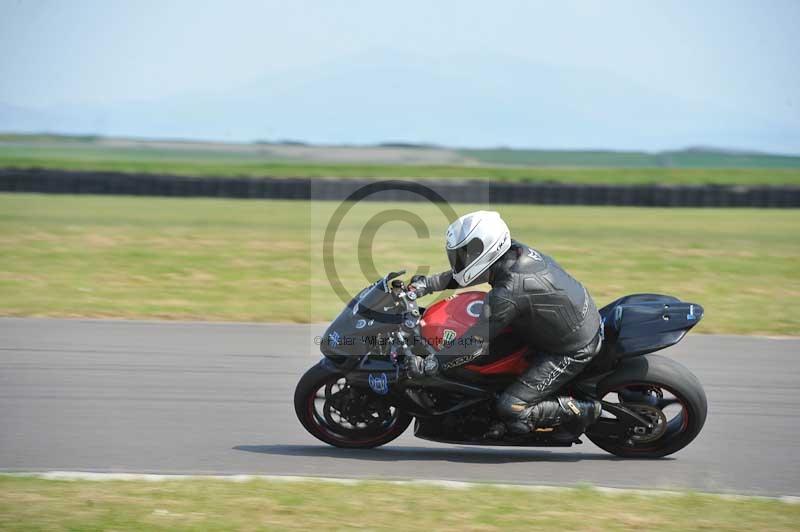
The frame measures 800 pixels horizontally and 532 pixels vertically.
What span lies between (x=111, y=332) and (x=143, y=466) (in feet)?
14.4

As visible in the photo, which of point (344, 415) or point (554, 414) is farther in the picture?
point (344, 415)

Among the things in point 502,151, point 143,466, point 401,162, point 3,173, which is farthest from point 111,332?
point 502,151

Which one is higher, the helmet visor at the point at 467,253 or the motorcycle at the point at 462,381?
the helmet visor at the point at 467,253

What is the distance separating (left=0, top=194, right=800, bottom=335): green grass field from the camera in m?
12.0

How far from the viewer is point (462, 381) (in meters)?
5.95

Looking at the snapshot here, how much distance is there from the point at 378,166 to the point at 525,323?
37336mm

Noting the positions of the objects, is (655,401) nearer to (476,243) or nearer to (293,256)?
(476,243)

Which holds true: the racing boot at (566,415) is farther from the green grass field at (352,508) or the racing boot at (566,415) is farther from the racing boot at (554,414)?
the green grass field at (352,508)

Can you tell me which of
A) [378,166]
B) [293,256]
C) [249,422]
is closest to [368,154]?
[378,166]

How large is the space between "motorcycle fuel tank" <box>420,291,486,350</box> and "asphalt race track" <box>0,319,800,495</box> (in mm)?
764

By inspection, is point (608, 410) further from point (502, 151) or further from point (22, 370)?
point (502, 151)

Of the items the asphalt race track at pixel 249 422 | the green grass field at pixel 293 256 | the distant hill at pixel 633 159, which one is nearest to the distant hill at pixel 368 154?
the distant hill at pixel 633 159

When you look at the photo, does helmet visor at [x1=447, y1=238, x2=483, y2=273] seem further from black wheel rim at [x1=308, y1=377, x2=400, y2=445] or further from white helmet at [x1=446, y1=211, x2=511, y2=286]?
black wheel rim at [x1=308, y1=377, x2=400, y2=445]

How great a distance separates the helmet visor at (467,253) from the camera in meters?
5.77
